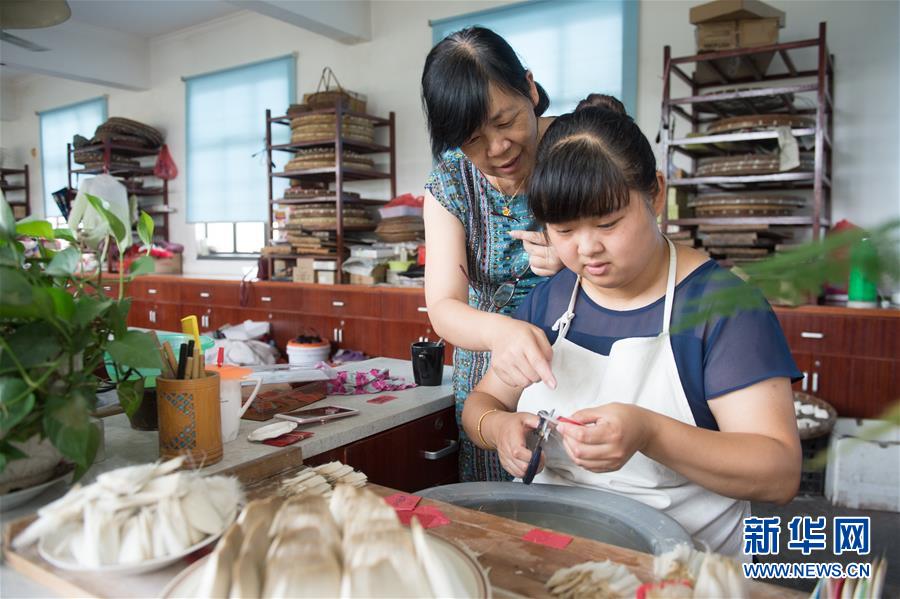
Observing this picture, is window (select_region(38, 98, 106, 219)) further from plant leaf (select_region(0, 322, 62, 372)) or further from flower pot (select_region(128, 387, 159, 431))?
plant leaf (select_region(0, 322, 62, 372))

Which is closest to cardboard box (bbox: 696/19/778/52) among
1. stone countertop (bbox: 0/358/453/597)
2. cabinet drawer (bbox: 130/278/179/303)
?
stone countertop (bbox: 0/358/453/597)

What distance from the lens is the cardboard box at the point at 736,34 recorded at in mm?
3695

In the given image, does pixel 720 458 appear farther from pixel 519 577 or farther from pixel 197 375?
pixel 197 375

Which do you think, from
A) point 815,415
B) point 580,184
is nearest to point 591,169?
point 580,184

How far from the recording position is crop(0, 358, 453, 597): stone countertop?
3.14ft

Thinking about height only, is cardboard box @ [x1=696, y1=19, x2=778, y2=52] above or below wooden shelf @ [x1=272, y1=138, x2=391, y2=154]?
above

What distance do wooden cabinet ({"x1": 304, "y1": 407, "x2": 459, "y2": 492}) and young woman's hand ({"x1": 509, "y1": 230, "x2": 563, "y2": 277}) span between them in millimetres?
478

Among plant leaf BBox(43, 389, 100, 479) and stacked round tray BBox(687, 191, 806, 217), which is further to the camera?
stacked round tray BBox(687, 191, 806, 217)

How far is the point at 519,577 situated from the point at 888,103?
4.26 metres

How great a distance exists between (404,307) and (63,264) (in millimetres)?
3924

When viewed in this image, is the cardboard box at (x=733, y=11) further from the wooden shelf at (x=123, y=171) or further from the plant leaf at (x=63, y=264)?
the wooden shelf at (x=123, y=171)

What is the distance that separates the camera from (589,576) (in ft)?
2.52

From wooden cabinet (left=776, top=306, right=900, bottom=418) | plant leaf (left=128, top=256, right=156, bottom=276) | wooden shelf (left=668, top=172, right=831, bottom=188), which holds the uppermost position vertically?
wooden shelf (left=668, top=172, right=831, bottom=188)

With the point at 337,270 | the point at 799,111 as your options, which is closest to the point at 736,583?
the point at 799,111
